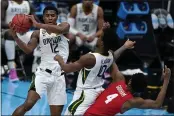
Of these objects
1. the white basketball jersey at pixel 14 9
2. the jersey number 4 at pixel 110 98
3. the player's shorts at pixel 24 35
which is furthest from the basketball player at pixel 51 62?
the white basketball jersey at pixel 14 9

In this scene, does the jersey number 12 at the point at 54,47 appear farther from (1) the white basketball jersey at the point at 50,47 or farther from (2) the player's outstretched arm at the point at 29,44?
(2) the player's outstretched arm at the point at 29,44

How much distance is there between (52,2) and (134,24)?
172 centimetres

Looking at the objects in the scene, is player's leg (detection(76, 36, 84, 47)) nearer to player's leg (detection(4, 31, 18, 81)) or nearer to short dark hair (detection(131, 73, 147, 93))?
player's leg (detection(4, 31, 18, 81))

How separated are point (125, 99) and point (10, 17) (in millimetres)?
4538

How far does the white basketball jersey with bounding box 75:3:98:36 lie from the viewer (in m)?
8.94

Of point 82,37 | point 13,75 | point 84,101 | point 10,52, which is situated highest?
point 84,101

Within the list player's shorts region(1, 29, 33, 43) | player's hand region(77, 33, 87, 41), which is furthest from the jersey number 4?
player's hand region(77, 33, 87, 41)

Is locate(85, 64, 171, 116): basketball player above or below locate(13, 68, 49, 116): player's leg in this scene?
above

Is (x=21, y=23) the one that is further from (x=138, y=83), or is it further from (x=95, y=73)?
(x=138, y=83)

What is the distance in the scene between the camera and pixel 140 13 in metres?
9.25

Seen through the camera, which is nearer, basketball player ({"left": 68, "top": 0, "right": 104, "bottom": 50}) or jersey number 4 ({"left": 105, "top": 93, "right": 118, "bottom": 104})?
jersey number 4 ({"left": 105, "top": 93, "right": 118, "bottom": 104})

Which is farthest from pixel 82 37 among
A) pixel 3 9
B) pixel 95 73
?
pixel 95 73

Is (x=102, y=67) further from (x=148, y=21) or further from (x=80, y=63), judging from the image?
(x=148, y=21)

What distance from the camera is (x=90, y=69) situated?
5.07 meters
